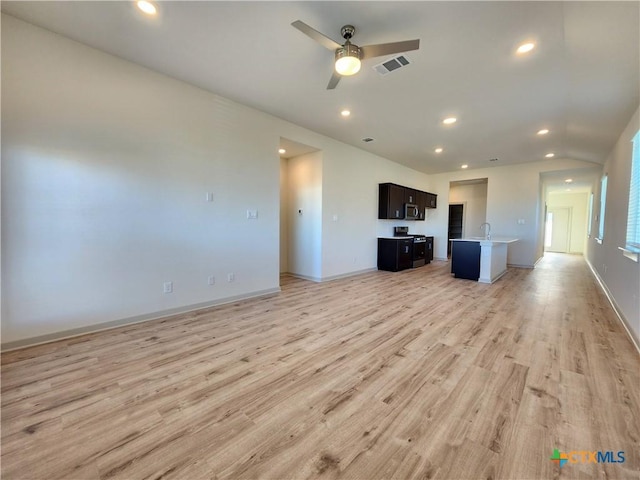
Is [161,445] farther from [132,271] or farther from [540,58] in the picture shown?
[540,58]

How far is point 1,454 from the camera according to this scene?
131cm

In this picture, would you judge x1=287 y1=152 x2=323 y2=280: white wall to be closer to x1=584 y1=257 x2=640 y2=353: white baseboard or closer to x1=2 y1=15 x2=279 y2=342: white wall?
x1=2 y1=15 x2=279 y2=342: white wall

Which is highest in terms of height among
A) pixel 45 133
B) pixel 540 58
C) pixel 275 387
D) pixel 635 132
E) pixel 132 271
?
pixel 540 58

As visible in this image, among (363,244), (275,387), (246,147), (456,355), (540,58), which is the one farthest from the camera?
(363,244)

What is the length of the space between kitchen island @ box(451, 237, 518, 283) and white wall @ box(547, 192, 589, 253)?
8.79m

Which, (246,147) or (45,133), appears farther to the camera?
(246,147)

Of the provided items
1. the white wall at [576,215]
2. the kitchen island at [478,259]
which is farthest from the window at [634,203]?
the white wall at [576,215]

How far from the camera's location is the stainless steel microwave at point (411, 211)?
7.11 metres

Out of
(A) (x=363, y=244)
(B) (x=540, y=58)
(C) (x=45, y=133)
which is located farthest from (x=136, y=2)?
(A) (x=363, y=244)

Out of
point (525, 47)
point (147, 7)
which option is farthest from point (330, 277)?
point (147, 7)

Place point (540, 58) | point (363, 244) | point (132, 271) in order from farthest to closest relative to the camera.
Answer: point (363, 244), point (132, 271), point (540, 58)

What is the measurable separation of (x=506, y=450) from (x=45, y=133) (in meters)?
4.25

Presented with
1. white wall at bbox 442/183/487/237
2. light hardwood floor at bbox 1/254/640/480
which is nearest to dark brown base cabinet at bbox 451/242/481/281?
light hardwood floor at bbox 1/254/640/480

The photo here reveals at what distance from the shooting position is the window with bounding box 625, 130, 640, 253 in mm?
2838
